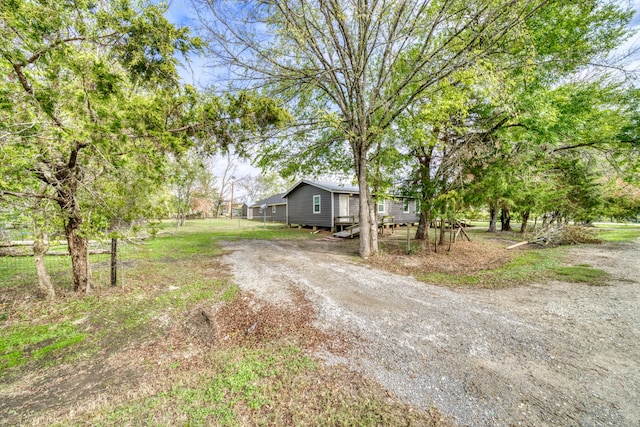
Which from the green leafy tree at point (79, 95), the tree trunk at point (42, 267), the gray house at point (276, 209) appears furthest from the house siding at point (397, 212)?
the tree trunk at point (42, 267)

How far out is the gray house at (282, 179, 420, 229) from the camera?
1723 centimetres

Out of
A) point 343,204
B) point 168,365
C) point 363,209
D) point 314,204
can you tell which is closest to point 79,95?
point 168,365

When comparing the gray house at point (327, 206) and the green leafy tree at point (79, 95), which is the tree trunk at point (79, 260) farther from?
the gray house at point (327, 206)

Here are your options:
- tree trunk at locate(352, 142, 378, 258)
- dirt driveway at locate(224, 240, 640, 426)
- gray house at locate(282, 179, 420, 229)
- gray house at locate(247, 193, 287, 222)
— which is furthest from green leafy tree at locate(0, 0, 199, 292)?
gray house at locate(247, 193, 287, 222)

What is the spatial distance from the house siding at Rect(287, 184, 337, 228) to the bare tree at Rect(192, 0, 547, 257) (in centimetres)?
925

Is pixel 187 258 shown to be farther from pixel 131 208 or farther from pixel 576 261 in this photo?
pixel 576 261

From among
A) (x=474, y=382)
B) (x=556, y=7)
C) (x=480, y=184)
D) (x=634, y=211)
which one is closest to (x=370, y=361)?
(x=474, y=382)

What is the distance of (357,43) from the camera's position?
7.28m

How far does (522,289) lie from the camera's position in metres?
5.26

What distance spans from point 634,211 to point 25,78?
22.5 metres

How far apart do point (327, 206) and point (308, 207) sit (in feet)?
8.51

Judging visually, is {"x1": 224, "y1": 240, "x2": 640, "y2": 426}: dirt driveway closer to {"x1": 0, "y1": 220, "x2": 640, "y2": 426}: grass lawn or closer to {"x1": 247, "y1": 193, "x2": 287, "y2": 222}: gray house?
{"x1": 0, "y1": 220, "x2": 640, "y2": 426}: grass lawn

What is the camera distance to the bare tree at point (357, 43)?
5965 mm

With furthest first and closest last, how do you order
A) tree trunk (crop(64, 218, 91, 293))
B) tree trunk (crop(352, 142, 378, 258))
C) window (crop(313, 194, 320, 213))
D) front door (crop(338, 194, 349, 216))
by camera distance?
window (crop(313, 194, 320, 213)), front door (crop(338, 194, 349, 216)), tree trunk (crop(352, 142, 378, 258)), tree trunk (crop(64, 218, 91, 293))
